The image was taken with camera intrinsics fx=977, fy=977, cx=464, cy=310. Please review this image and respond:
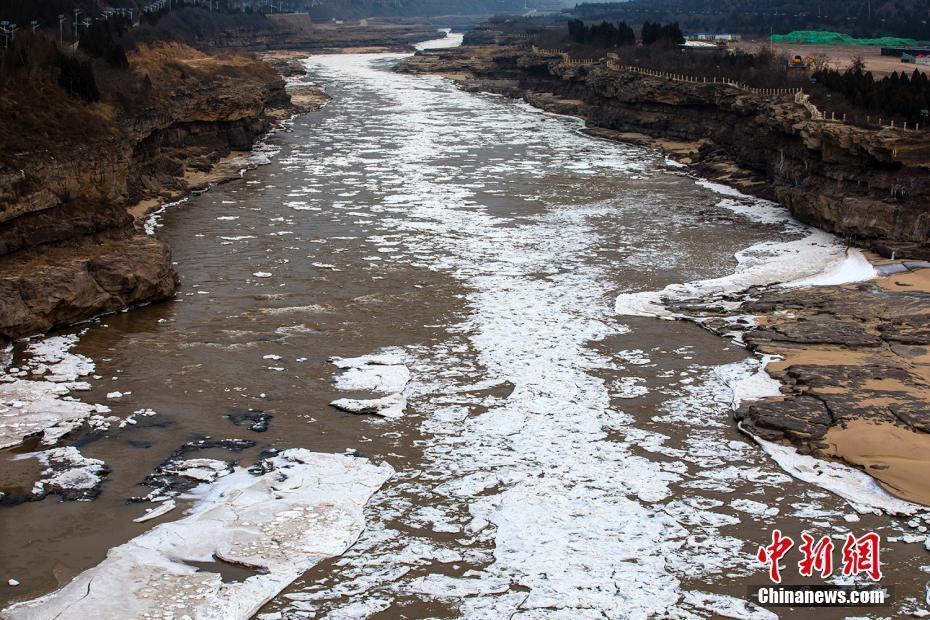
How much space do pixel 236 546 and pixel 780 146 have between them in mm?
27567

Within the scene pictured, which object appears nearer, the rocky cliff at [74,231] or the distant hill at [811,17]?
the rocky cliff at [74,231]

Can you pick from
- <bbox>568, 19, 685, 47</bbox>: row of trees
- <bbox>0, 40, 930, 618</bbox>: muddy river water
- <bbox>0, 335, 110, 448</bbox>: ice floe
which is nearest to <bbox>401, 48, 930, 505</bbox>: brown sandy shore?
<bbox>0, 40, 930, 618</bbox>: muddy river water

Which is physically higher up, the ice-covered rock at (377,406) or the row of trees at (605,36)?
the row of trees at (605,36)

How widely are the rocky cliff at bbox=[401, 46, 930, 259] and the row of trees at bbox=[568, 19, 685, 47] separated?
6205 millimetres

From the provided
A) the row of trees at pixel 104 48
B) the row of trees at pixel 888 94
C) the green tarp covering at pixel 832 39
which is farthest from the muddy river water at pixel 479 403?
the green tarp covering at pixel 832 39

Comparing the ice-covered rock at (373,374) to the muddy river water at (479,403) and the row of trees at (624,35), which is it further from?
the row of trees at (624,35)

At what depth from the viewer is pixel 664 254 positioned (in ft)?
85.4

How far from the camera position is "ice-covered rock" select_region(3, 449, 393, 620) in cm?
1084

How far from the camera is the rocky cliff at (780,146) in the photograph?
26258 mm

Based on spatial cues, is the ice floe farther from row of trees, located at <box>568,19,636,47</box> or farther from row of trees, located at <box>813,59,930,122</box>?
→ row of trees, located at <box>568,19,636,47</box>

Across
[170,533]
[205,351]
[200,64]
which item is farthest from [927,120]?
[200,64]

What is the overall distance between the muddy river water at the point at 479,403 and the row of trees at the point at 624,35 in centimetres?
3785

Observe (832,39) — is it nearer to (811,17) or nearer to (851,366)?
(811,17)

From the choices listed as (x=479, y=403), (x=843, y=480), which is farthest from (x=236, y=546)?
(x=843, y=480)
